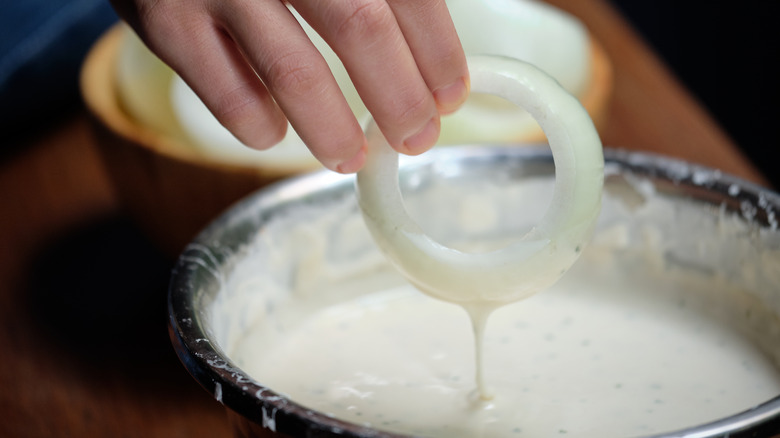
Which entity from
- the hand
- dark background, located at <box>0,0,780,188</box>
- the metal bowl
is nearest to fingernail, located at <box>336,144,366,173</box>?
the hand

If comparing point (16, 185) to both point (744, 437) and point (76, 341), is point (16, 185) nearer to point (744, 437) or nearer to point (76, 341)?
point (76, 341)

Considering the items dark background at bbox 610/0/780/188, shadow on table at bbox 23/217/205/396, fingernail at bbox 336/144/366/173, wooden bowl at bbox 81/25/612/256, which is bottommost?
shadow on table at bbox 23/217/205/396


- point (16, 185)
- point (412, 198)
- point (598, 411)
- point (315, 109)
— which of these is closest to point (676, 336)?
point (598, 411)

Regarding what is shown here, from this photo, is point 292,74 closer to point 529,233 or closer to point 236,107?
point 236,107

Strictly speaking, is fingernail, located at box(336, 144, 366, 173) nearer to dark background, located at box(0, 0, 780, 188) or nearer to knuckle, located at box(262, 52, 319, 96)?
knuckle, located at box(262, 52, 319, 96)

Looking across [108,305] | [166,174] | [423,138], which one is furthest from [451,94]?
[108,305]

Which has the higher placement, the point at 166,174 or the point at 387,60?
the point at 387,60

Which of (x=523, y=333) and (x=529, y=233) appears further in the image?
(x=523, y=333)
